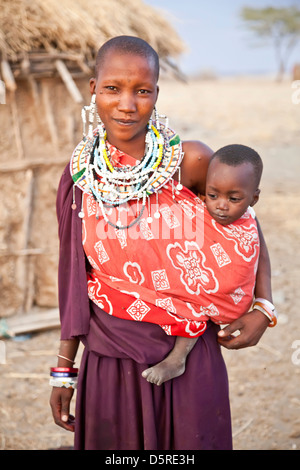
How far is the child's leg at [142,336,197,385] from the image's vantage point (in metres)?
1.77

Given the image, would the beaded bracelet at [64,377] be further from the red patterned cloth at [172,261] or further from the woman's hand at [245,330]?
the woman's hand at [245,330]

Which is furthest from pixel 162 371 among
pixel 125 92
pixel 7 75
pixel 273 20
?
pixel 273 20

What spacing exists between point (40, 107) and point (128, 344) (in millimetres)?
3350

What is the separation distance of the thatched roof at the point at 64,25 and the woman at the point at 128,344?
2.82 meters

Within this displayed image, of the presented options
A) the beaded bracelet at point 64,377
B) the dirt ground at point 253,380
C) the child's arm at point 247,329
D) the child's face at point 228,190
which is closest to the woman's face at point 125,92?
the child's face at point 228,190

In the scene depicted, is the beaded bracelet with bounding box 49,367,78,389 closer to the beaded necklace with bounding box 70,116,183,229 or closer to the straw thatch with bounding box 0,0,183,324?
the beaded necklace with bounding box 70,116,183,229

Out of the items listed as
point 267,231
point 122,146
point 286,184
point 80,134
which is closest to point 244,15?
point 286,184

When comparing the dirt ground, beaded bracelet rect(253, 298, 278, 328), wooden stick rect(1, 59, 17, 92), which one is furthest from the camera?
wooden stick rect(1, 59, 17, 92)

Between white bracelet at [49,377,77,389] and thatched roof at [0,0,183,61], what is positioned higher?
thatched roof at [0,0,183,61]

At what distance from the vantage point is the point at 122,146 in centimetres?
183

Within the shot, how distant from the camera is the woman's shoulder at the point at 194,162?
1863 mm

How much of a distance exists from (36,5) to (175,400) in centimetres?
364

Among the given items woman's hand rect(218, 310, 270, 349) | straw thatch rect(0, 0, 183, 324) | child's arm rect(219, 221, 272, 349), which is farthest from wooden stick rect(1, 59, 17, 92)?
woman's hand rect(218, 310, 270, 349)

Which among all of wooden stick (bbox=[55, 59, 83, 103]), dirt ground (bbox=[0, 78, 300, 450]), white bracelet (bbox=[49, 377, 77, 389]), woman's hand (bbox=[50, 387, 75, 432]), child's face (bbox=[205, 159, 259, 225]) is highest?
wooden stick (bbox=[55, 59, 83, 103])
